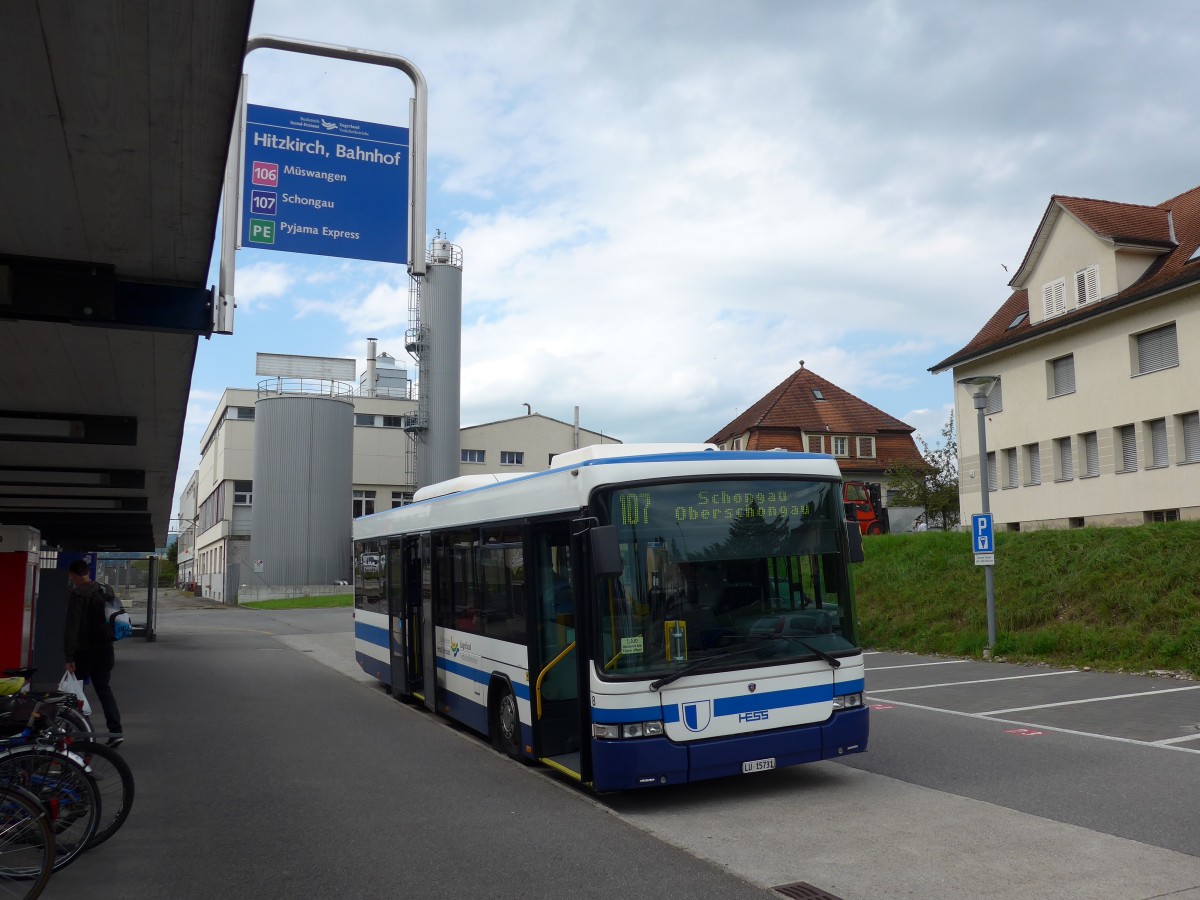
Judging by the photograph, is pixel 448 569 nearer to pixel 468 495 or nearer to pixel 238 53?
pixel 468 495

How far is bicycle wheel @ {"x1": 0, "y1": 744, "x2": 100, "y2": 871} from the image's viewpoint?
20.4ft

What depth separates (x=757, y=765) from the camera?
311 inches

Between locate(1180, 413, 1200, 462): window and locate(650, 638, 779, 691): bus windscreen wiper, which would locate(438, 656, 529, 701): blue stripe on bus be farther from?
locate(1180, 413, 1200, 462): window

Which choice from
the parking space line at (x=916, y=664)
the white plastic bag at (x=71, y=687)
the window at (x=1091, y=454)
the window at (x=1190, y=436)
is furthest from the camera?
the window at (x=1091, y=454)

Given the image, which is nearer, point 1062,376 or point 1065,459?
point 1065,459

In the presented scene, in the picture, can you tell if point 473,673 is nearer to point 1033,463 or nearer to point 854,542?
point 854,542

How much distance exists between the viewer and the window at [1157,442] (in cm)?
2802

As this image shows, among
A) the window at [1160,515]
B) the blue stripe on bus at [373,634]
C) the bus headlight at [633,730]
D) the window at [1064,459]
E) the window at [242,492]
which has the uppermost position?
the window at [242,492]

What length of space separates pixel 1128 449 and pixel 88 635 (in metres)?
27.1

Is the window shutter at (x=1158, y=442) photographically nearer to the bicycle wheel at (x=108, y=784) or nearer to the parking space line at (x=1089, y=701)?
the parking space line at (x=1089, y=701)

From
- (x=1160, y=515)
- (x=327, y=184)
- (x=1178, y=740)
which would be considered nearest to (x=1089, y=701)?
(x=1178, y=740)

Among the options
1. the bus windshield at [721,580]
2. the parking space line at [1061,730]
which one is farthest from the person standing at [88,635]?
the parking space line at [1061,730]

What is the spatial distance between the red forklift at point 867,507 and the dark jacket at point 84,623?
28573mm

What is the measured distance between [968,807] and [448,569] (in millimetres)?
6458
